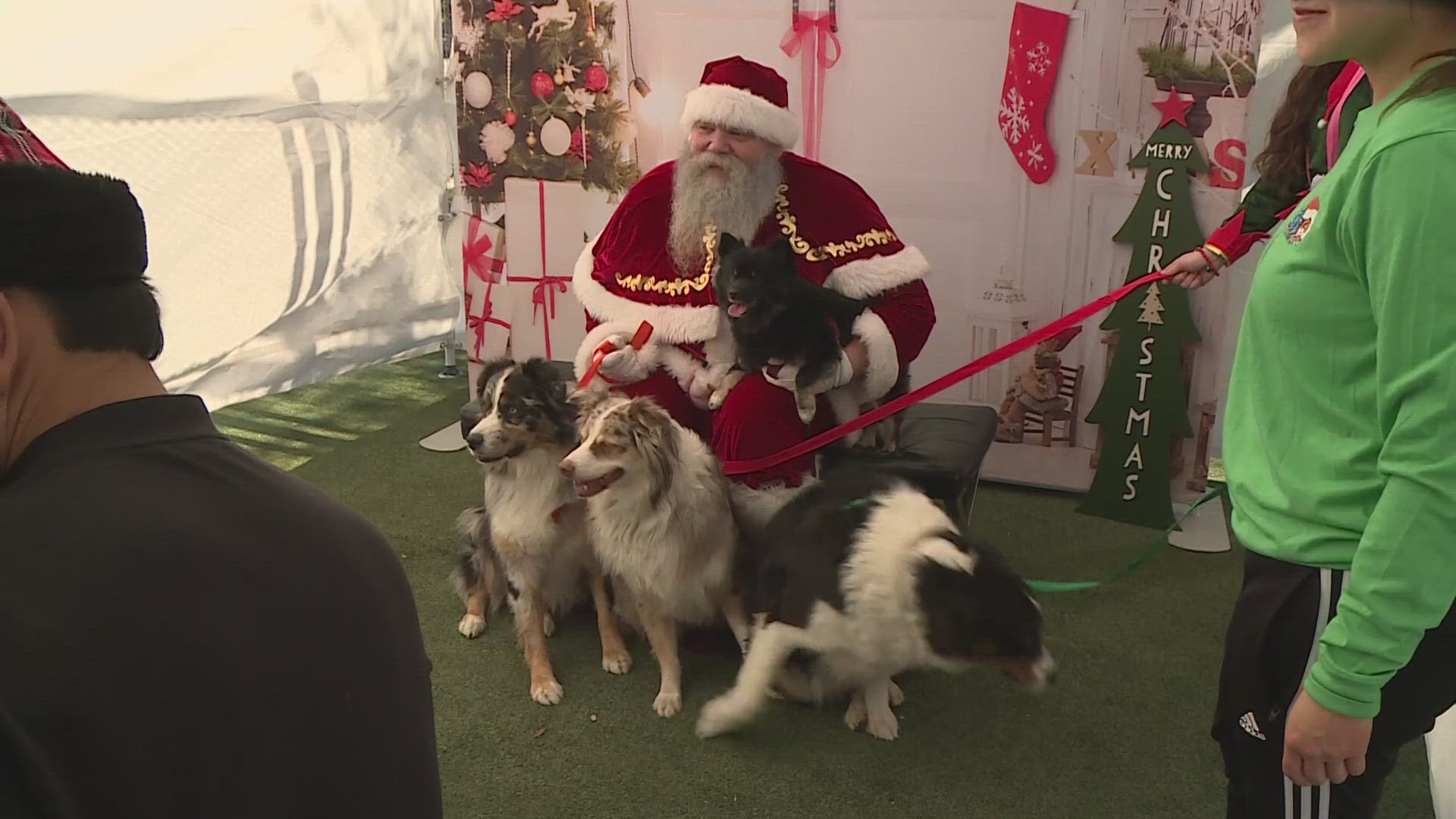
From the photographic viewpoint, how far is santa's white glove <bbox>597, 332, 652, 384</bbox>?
2.60m

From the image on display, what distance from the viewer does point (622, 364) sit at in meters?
2.62

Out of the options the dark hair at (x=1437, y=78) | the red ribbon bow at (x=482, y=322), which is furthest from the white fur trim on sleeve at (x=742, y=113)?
the dark hair at (x=1437, y=78)

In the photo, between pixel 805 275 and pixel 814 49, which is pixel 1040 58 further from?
pixel 805 275

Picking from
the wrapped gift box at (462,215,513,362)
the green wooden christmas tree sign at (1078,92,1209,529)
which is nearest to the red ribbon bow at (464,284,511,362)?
the wrapped gift box at (462,215,513,362)

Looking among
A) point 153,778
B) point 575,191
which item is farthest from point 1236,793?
point 575,191

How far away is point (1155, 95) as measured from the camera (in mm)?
2971

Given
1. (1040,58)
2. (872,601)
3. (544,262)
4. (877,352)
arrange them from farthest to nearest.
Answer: (544,262) < (1040,58) < (877,352) < (872,601)

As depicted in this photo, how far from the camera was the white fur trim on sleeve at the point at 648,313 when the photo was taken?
2.62 m

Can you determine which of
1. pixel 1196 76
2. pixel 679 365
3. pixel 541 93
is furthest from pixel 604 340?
pixel 1196 76

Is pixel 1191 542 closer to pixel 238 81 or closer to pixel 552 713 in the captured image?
pixel 552 713

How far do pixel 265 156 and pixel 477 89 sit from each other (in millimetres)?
888

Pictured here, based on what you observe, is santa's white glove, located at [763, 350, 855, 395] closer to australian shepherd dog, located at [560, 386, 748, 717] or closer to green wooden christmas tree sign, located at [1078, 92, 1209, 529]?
australian shepherd dog, located at [560, 386, 748, 717]

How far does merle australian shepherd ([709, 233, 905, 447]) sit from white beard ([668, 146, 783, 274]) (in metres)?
0.14

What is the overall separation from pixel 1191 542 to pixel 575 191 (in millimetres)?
2426
